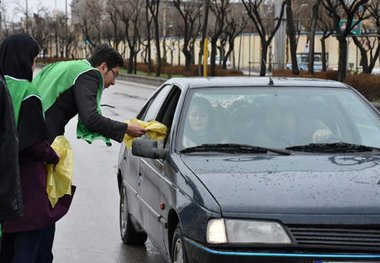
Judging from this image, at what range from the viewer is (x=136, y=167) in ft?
21.0

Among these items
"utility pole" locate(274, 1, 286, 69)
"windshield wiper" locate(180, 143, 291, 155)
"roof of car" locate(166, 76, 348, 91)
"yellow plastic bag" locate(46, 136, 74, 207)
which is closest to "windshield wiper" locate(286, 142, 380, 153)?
"windshield wiper" locate(180, 143, 291, 155)

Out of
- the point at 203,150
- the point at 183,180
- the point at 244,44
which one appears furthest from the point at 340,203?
the point at 244,44

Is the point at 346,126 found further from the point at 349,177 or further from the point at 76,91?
the point at 76,91

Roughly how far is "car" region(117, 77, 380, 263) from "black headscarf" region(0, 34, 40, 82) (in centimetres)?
115

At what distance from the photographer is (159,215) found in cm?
529

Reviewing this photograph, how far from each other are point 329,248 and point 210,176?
89 centimetres

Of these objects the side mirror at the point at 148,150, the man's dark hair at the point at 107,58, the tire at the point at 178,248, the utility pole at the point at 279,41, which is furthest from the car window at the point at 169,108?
the utility pole at the point at 279,41

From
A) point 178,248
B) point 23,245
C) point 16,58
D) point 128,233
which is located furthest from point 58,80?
point 128,233

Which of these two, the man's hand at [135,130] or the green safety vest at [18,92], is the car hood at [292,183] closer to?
the man's hand at [135,130]

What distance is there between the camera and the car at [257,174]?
161 inches

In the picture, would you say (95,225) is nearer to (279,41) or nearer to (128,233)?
(128,233)

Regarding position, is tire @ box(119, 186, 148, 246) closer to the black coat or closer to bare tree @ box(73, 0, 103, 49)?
the black coat

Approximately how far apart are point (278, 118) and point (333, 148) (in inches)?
18.1

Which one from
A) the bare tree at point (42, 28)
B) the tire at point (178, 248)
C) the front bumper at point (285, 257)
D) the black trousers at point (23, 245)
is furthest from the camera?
the bare tree at point (42, 28)
